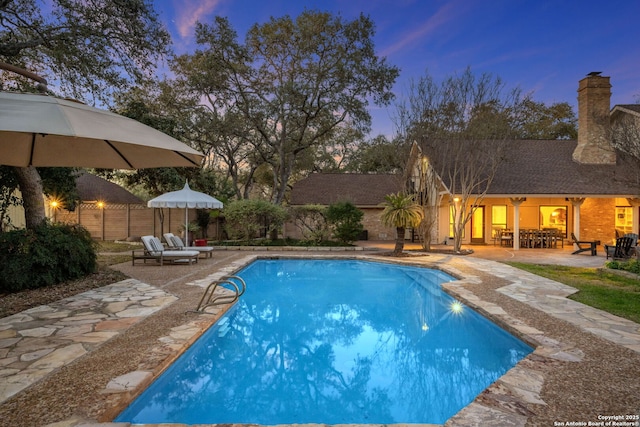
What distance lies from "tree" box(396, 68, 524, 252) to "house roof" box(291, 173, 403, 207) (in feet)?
16.7

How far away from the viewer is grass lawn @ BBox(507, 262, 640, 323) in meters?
6.22

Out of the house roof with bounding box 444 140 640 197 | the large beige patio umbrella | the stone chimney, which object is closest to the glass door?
the house roof with bounding box 444 140 640 197

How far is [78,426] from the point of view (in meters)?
2.58

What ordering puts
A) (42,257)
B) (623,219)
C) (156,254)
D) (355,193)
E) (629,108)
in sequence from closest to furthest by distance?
1. (42,257)
2. (156,254)
3. (629,108)
4. (623,219)
5. (355,193)

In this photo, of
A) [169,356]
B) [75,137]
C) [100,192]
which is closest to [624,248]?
[169,356]

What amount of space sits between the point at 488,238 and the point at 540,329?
14647 mm

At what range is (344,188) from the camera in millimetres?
22047

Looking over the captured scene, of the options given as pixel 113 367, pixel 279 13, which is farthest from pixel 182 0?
pixel 113 367

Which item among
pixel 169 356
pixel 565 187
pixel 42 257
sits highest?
pixel 565 187

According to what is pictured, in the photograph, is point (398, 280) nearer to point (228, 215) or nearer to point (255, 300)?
point (255, 300)

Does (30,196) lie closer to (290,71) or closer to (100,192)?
(100,192)

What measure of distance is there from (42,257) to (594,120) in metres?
22.4

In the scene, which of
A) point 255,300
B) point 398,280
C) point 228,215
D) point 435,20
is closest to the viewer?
point 255,300

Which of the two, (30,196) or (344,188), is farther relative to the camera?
(344,188)
